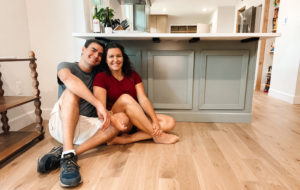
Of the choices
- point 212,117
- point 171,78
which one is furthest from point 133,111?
point 212,117

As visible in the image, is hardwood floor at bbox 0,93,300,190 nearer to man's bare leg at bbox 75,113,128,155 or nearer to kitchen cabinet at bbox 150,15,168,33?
man's bare leg at bbox 75,113,128,155

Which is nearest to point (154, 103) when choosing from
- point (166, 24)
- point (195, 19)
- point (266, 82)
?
point (266, 82)

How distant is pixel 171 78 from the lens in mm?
2133

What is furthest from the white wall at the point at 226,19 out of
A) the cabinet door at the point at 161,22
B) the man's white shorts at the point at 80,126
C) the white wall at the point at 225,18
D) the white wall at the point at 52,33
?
the man's white shorts at the point at 80,126

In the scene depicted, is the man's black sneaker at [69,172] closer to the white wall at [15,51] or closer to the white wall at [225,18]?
the white wall at [15,51]

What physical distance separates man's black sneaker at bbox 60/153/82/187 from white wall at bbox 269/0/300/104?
3.43m

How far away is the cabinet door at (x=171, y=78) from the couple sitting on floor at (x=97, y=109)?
18.7 inches

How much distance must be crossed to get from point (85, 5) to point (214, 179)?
2.03 m

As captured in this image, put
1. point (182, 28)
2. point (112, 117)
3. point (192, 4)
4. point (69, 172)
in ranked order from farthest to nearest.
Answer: point (182, 28)
point (192, 4)
point (112, 117)
point (69, 172)

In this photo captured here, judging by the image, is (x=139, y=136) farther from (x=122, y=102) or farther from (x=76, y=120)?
(x=76, y=120)

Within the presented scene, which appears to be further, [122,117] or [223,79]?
[223,79]

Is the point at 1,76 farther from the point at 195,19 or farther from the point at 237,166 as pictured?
the point at 195,19

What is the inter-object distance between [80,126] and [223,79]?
1546 mm

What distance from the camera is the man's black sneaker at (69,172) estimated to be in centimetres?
106
